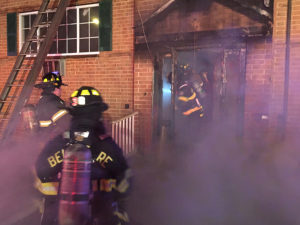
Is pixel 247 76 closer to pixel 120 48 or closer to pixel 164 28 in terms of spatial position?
pixel 164 28

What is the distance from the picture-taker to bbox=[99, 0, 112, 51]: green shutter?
8.22m

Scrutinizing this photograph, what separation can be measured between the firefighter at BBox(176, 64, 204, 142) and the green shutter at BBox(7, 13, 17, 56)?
5.14m

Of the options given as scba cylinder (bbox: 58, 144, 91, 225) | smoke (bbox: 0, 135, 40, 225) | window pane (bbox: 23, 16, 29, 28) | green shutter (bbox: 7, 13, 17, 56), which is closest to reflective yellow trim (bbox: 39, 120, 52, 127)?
smoke (bbox: 0, 135, 40, 225)

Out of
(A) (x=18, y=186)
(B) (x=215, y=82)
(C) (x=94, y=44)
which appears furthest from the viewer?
(C) (x=94, y=44)

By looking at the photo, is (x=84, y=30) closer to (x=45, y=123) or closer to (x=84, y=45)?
(x=84, y=45)

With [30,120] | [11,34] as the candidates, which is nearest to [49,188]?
[30,120]

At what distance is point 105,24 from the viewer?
27.1ft

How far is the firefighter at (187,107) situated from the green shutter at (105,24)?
80.5 inches

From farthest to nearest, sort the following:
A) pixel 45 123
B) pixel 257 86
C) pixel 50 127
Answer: pixel 257 86
pixel 45 123
pixel 50 127

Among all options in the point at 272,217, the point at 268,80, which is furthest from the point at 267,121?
the point at 272,217

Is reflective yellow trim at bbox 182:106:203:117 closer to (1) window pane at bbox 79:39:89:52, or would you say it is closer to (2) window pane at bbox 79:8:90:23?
(1) window pane at bbox 79:39:89:52

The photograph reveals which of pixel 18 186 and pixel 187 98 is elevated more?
pixel 187 98

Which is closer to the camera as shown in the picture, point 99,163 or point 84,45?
point 99,163

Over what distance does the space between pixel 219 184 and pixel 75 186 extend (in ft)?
13.6
